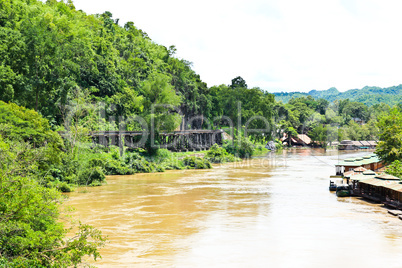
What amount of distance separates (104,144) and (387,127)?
33704mm

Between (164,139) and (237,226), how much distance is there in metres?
44.7

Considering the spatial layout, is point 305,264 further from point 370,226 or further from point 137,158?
point 137,158


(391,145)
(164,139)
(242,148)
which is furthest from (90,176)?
(242,148)

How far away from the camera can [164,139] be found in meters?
68.1

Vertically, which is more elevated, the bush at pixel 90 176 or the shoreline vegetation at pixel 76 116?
the shoreline vegetation at pixel 76 116

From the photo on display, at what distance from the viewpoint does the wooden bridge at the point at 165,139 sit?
54.3 m

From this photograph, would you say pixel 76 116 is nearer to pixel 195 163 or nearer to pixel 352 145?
pixel 195 163

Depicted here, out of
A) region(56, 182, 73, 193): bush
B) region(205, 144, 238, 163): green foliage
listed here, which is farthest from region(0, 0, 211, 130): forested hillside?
region(56, 182, 73, 193): bush

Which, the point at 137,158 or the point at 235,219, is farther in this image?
the point at 137,158

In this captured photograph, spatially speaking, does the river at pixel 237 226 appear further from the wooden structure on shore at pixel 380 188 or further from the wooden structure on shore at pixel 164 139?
the wooden structure on shore at pixel 164 139

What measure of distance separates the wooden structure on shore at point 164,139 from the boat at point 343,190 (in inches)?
1028

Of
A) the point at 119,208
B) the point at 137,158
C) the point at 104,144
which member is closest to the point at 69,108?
the point at 104,144

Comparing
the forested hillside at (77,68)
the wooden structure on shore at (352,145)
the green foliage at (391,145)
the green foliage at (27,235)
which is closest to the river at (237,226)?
the green foliage at (27,235)

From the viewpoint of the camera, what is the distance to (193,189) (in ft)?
128
